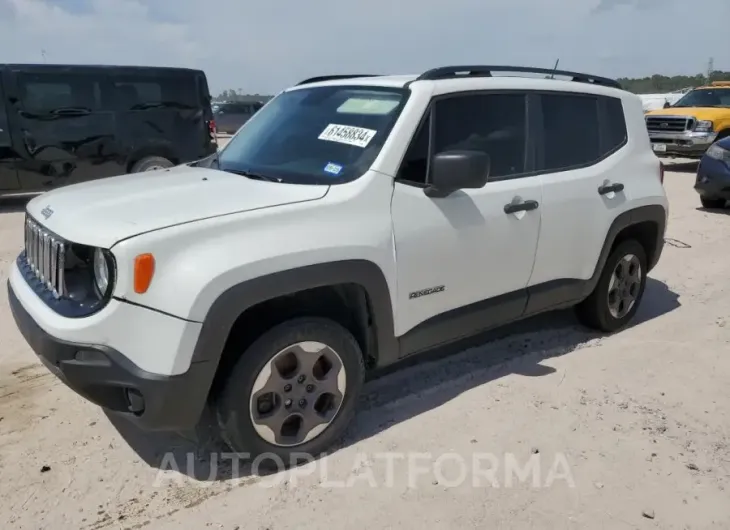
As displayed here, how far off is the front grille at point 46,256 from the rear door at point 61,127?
727cm

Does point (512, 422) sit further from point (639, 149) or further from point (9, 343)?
point (9, 343)

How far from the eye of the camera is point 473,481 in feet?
10.1

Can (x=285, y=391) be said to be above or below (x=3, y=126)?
below

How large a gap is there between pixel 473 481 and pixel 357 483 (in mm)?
542

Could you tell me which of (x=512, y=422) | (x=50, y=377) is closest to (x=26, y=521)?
(x=50, y=377)

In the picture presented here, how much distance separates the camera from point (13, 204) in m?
10.8

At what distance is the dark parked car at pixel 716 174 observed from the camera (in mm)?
9086

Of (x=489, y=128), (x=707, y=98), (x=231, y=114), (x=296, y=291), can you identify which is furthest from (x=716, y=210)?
(x=231, y=114)

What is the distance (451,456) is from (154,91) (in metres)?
9.02

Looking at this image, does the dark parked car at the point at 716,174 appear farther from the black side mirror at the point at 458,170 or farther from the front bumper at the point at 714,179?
the black side mirror at the point at 458,170

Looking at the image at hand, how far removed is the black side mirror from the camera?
127 inches

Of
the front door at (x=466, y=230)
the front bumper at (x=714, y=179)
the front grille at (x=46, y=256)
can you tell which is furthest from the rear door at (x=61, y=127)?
the front bumper at (x=714, y=179)

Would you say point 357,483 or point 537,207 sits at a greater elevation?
point 537,207
